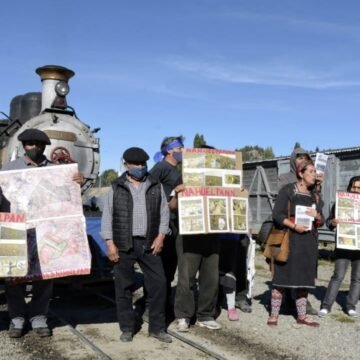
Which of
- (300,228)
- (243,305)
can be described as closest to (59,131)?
(243,305)

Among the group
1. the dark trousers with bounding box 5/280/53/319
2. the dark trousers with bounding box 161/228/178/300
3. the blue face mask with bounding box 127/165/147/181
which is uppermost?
the blue face mask with bounding box 127/165/147/181

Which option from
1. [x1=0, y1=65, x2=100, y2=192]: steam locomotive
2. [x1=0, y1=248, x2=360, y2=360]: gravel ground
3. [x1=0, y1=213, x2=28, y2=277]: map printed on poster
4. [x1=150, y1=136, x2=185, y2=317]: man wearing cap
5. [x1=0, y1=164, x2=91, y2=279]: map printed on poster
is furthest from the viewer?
[x1=0, y1=65, x2=100, y2=192]: steam locomotive

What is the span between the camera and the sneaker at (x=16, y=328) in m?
5.35

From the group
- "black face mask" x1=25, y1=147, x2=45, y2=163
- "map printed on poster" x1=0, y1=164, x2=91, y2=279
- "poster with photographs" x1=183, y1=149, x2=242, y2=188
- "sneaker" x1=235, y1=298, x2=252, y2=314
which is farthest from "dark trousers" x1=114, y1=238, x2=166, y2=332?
"sneaker" x1=235, y1=298, x2=252, y2=314

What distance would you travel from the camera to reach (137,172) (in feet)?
17.8

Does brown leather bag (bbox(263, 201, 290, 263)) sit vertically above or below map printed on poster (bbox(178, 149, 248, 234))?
below

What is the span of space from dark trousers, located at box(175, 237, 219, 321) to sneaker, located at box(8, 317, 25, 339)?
1649 mm

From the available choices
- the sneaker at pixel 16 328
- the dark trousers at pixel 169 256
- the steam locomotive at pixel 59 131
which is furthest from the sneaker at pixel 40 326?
the steam locomotive at pixel 59 131

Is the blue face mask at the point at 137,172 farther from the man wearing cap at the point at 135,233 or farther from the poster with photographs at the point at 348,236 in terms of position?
the poster with photographs at the point at 348,236

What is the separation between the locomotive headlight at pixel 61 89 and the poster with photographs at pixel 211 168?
3.89 meters

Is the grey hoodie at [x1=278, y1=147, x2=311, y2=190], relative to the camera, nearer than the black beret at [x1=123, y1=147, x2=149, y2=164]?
No

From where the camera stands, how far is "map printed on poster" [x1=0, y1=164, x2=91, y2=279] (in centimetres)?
525

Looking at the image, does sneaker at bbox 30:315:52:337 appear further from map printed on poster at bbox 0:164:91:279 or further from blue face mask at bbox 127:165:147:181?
blue face mask at bbox 127:165:147:181

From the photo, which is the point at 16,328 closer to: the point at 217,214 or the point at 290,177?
the point at 217,214
